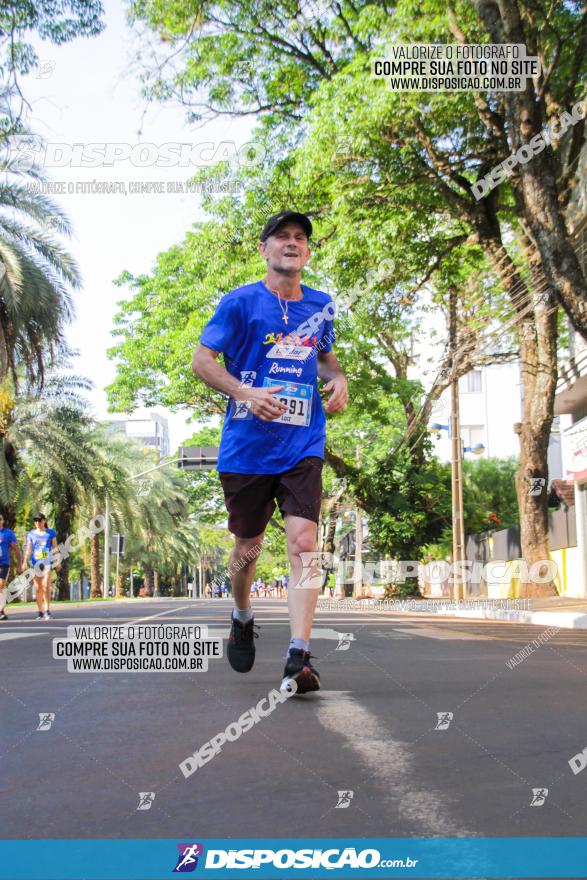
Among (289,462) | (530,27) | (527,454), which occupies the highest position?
(530,27)

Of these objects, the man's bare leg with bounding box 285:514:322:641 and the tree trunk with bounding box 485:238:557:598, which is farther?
the tree trunk with bounding box 485:238:557:598

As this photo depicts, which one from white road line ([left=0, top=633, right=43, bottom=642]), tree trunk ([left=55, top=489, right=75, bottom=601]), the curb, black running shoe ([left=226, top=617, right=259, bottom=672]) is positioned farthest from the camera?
tree trunk ([left=55, top=489, right=75, bottom=601])

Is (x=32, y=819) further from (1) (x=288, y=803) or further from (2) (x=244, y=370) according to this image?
(2) (x=244, y=370)

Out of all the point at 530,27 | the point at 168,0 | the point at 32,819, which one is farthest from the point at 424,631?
the point at 168,0

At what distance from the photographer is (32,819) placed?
2439mm

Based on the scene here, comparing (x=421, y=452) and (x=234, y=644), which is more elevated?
(x=421, y=452)

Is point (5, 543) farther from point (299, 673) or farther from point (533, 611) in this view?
point (299, 673)

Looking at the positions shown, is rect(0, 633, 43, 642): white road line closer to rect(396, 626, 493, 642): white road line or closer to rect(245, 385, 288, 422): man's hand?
rect(396, 626, 493, 642): white road line

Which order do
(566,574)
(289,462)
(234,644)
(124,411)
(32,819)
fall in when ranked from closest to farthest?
(32,819) < (289,462) < (234,644) < (566,574) < (124,411)

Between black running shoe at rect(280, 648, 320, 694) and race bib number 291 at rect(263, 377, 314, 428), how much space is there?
1.05m

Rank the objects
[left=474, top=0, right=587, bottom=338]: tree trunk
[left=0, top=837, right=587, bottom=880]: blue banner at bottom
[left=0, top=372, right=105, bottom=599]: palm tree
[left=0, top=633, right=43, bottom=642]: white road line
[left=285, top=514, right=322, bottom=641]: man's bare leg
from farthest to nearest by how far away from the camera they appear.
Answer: [left=0, top=372, right=105, bottom=599]: palm tree → [left=474, top=0, right=587, bottom=338]: tree trunk → [left=0, top=633, right=43, bottom=642]: white road line → [left=285, top=514, right=322, bottom=641]: man's bare leg → [left=0, top=837, right=587, bottom=880]: blue banner at bottom

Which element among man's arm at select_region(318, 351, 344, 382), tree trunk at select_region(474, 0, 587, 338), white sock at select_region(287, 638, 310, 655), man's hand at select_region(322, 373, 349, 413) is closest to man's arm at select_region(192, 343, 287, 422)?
man's hand at select_region(322, 373, 349, 413)

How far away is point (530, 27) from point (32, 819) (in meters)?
15.3

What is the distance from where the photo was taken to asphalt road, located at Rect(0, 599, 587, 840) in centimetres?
238
